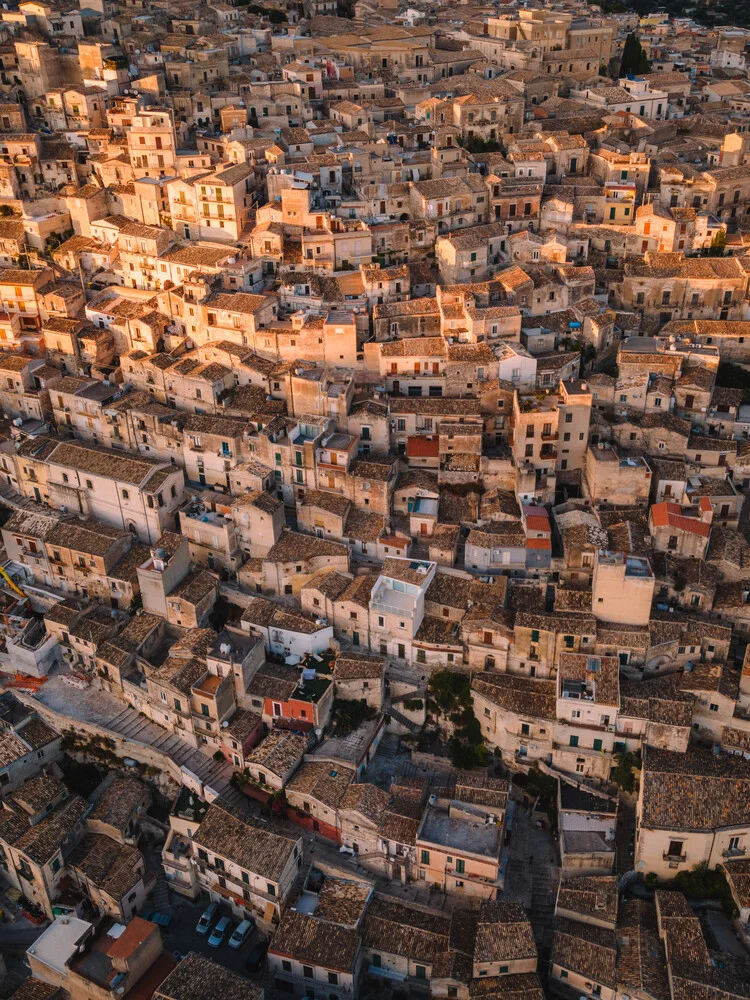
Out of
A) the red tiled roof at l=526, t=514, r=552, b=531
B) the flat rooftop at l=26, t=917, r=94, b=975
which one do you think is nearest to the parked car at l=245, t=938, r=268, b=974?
the flat rooftop at l=26, t=917, r=94, b=975

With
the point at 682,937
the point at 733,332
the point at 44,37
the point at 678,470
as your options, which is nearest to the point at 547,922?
the point at 682,937

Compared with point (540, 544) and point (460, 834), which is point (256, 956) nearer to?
point (460, 834)

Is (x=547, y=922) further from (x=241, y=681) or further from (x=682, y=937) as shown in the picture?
(x=241, y=681)

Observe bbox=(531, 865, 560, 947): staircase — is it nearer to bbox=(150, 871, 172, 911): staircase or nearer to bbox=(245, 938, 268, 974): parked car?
bbox=(245, 938, 268, 974): parked car

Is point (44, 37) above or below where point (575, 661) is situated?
A: above

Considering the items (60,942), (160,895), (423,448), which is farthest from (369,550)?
(60,942)

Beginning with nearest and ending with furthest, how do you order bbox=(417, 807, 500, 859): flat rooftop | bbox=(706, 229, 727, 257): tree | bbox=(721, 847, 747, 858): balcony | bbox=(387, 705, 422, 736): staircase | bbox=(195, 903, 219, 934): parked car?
bbox=(721, 847, 747, 858): balcony < bbox=(417, 807, 500, 859): flat rooftop < bbox=(195, 903, 219, 934): parked car < bbox=(387, 705, 422, 736): staircase < bbox=(706, 229, 727, 257): tree
